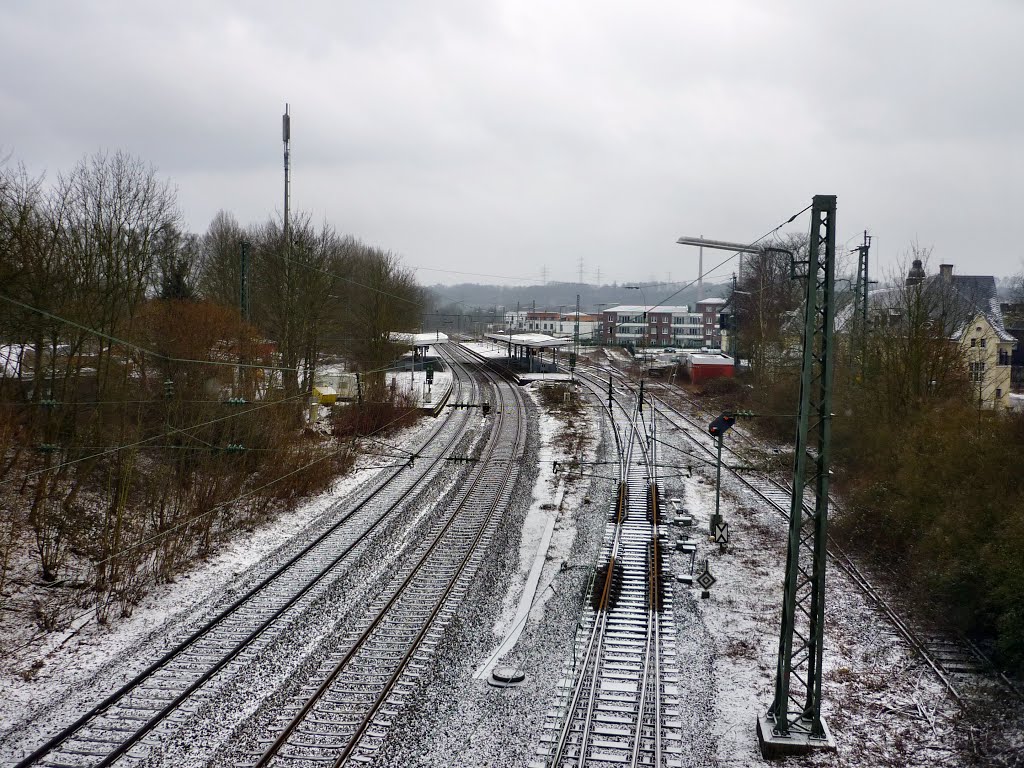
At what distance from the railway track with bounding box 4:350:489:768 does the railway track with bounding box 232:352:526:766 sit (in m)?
1.23

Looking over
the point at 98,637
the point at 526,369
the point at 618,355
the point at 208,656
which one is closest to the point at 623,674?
the point at 208,656

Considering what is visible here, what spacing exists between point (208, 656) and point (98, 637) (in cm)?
220

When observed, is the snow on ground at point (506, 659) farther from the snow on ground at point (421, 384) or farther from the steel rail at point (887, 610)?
the snow on ground at point (421, 384)

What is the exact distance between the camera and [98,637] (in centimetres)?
1165

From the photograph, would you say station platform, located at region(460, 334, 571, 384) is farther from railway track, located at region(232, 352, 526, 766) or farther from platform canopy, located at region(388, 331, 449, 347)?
railway track, located at region(232, 352, 526, 766)

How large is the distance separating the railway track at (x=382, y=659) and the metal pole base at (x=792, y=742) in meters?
4.72

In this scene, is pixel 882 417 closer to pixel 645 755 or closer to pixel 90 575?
pixel 645 755

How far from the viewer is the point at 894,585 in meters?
14.2

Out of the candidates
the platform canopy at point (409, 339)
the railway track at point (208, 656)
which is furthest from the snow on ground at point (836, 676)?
the platform canopy at point (409, 339)

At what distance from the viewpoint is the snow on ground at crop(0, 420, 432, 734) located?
9.90 meters

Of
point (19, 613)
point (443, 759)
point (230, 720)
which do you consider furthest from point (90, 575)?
point (443, 759)

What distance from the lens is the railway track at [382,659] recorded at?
889 cm

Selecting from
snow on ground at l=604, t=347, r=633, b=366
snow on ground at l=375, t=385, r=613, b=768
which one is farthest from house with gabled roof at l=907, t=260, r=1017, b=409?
snow on ground at l=604, t=347, r=633, b=366

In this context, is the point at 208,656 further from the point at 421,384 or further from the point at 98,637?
the point at 421,384
